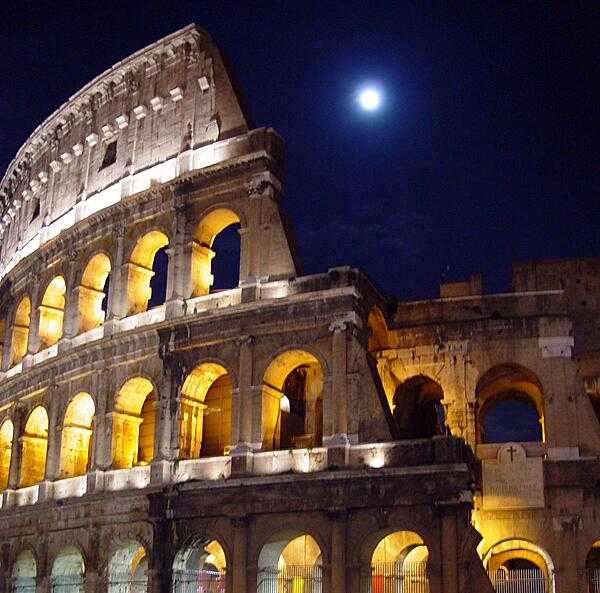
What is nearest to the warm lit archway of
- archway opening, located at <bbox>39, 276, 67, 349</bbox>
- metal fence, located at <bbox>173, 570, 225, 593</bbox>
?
archway opening, located at <bbox>39, 276, 67, 349</bbox>

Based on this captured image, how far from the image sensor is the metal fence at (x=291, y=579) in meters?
19.8

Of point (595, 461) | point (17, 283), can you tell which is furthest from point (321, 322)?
point (17, 283)

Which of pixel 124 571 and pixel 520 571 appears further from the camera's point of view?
pixel 124 571

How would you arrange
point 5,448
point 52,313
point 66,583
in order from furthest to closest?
point 5,448
point 52,313
point 66,583

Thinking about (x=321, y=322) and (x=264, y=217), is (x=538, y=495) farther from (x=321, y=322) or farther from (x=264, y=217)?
(x=264, y=217)

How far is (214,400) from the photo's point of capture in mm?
24359

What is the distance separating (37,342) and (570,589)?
15.3 meters

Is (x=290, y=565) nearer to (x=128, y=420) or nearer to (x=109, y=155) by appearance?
(x=128, y=420)

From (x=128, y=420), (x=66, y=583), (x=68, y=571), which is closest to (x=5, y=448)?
(x=68, y=571)

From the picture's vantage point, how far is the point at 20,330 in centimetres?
2930

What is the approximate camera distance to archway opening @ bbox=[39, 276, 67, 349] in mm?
27456

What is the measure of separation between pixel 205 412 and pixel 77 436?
338 centimetres

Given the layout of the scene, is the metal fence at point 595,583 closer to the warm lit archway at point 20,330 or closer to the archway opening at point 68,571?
the archway opening at point 68,571

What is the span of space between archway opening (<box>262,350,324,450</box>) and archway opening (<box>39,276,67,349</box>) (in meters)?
7.50
